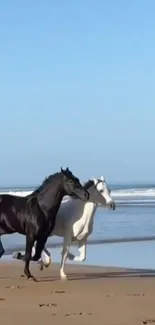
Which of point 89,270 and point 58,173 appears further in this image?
point 89,270

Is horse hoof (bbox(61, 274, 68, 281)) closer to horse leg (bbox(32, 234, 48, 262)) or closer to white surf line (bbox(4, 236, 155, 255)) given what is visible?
A: horse leg (bbox(32, 234, 48, 262))

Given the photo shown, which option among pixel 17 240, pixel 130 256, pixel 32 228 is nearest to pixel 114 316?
pixel 32 228

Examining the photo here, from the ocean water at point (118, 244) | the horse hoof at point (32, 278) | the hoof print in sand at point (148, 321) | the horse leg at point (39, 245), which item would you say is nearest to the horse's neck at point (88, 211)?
the horse leg at point (39, 245)

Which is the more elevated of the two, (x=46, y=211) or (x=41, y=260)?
(x=46, y=211)

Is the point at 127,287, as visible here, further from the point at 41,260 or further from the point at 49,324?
the point at 49,324

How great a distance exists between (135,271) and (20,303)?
3.89 metres

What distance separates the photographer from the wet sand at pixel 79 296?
25.0 feet

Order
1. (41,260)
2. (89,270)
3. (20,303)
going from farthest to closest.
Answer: (89,270), (41,260), (20,303)

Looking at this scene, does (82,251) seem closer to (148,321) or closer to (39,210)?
(39,210)

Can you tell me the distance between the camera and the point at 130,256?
565 inches

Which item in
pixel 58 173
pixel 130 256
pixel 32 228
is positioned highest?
pixel 58 173

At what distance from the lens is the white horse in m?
11.2

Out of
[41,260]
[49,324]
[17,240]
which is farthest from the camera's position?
[17,240]

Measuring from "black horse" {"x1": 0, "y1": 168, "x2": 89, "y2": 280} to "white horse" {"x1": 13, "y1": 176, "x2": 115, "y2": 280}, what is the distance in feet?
1.51
